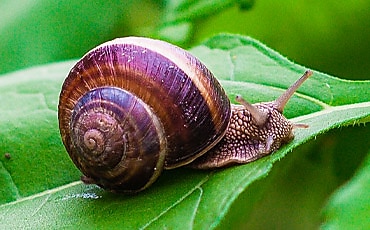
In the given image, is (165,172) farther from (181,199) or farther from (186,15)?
(186,15)

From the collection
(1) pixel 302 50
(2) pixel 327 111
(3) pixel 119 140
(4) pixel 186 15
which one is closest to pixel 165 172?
A: (3) pixel 119 140

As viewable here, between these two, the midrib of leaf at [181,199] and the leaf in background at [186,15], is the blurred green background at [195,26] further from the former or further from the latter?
the midrib of leaf at [181,199]

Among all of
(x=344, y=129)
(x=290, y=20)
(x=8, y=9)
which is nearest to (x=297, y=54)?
(x=290, y=20)

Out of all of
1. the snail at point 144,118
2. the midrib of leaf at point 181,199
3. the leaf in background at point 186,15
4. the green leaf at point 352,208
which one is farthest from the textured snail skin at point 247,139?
the leaf in background at point 186,15

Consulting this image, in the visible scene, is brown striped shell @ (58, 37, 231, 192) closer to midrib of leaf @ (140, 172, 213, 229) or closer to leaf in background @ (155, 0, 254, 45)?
midrib of leaf @ (140, 172, 213, 229)

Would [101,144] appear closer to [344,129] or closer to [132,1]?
[344,129]
